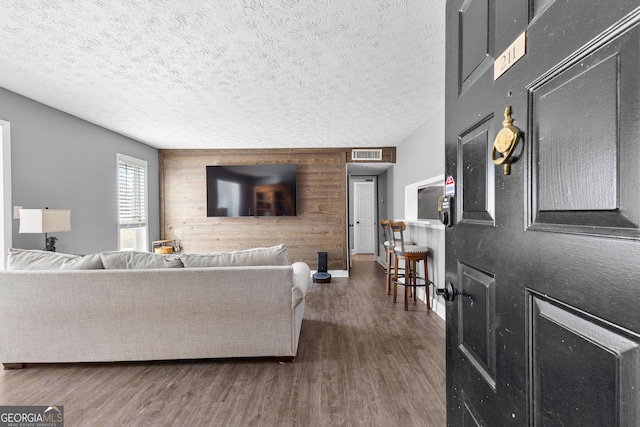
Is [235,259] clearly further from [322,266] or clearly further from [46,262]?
[322,266]

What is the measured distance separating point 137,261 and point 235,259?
29.5 inches

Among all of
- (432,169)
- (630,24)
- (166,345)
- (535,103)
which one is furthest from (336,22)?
(166,345)

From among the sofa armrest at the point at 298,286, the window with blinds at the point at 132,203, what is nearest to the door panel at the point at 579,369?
the sofa armrest at the point at 298,286

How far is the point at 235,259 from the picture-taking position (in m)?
2.31

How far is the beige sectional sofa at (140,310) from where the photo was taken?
6.97 ft

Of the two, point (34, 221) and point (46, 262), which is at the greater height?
point (34, 221)

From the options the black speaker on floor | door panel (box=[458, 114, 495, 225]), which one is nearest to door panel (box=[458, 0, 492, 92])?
door panel (box=[458, 114, 495, 225])

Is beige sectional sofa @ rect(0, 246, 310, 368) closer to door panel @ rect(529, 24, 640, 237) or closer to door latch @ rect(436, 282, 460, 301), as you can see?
door latch @ rect(436, 282, 460, 301)

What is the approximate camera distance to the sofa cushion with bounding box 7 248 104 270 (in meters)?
Result: 2.19

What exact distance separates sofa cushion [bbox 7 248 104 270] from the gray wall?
2.99ft

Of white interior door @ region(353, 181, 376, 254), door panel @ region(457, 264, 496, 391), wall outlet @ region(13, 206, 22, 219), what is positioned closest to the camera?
door panel @ region(457, 264, 496, 391)

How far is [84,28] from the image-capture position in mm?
1861

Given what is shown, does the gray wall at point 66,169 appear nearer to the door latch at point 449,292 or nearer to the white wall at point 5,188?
the white wall at point 5,188

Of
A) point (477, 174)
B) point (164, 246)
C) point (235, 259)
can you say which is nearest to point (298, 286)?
point (235, 259)
